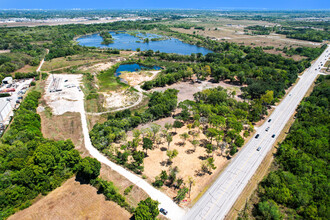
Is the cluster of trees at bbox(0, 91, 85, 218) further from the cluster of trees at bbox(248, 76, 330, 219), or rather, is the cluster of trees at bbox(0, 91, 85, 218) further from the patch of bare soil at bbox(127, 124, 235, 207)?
the cluster of trees at bbox(248, 76, 330, 219)

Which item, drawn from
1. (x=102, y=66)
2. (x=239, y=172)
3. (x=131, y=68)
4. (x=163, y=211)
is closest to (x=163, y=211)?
(x=163, y=211)

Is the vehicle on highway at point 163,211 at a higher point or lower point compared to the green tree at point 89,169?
lower

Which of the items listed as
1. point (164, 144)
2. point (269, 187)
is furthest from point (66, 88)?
point (269, 187)

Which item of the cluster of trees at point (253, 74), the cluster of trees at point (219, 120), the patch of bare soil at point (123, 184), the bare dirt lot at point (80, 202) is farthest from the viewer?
the cluster of trees at point (253, 74)

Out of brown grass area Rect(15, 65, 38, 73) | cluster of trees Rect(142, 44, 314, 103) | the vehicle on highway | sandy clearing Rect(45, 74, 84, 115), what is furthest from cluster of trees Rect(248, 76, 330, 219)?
brown grass area Rect(15, 65, 38, 73)

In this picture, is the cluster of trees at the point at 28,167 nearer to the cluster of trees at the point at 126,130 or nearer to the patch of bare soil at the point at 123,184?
the patch of bare soil at the point at 123,184

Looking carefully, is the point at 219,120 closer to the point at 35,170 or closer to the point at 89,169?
the point at 89,169

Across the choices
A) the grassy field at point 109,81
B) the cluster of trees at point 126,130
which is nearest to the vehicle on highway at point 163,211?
the cluster of trees at point 126,130

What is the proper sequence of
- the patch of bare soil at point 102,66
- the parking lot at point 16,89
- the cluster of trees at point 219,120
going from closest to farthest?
the cluster of trees at point 219,120
the parking lot at point 16,89
the patch of bare soil at point 102,66
